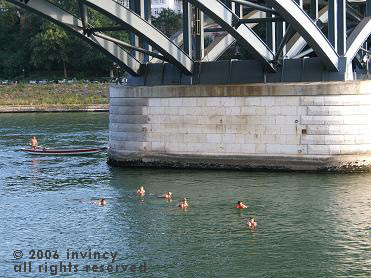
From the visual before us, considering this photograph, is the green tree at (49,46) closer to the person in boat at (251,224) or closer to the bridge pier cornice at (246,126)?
the bridge pier cornice at (246,126)

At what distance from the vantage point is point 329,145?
130 feet

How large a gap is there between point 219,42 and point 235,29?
29.6ft

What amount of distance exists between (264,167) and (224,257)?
48.6ft

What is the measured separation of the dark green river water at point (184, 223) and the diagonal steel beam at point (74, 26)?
5.68 meters

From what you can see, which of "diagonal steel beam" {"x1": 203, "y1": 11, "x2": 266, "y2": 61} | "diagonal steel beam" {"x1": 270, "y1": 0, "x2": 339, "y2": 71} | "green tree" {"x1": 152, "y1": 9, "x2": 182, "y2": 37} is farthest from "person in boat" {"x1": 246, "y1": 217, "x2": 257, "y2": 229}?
"green tree" {"x1": 152, "y1": 9, "x2": 182, "y2": 37}

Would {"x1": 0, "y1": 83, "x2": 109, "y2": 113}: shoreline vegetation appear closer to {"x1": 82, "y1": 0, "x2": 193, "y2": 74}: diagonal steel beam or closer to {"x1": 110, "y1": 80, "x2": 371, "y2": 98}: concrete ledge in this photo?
{"x1": 110, "y1": 80, "x2": 371, "y2": 98}: concrete ledge

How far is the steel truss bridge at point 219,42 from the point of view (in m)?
36.8

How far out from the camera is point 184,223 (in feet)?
102

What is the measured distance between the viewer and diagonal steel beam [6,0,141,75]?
121ft

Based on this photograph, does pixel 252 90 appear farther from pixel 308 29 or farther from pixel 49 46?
pixel 49 46

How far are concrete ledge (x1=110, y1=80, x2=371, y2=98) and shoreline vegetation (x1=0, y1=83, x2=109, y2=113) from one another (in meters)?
51.6

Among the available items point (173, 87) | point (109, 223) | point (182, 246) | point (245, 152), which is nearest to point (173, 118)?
point (173, 87)

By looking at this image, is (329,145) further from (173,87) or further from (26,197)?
(26,197)

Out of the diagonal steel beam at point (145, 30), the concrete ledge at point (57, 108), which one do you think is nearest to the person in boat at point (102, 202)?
the diagonal steel beam at point (145, 30)
